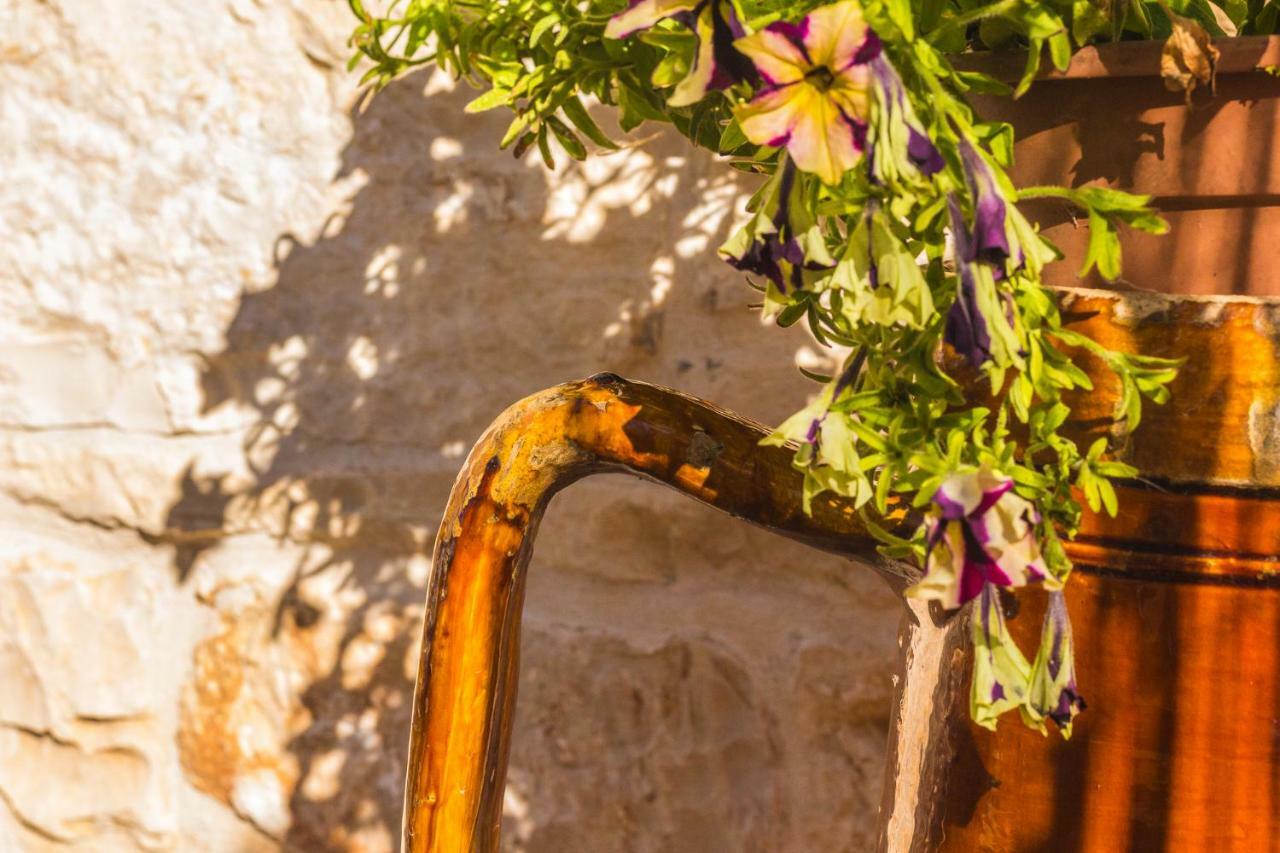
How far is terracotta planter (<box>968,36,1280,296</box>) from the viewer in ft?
1.20

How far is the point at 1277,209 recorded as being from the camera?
1.22 ft

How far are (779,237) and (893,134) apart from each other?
0.05m

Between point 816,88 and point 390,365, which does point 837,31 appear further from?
point 390,365

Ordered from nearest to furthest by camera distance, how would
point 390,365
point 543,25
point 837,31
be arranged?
point 837,31, point 543,25, point 390,365

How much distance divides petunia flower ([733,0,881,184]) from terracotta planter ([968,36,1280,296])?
106mm

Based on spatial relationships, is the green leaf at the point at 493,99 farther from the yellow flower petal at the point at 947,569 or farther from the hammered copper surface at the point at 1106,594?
the yellow flower petal at the point at 947,569

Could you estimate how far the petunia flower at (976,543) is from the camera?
0.31 meters

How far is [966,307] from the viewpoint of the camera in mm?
316

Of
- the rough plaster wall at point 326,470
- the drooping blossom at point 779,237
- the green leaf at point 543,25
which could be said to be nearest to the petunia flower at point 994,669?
the drooping blossom at point 779,237

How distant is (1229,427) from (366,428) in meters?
0.69

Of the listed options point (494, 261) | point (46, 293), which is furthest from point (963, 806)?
point (46, 293)

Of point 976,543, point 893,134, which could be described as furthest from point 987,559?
point 893,134

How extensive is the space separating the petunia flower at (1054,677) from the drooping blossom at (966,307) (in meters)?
0.08

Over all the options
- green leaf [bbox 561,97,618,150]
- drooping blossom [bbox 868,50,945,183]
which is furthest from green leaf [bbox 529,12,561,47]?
drooping blossom [bbox 868,50,945,183]
